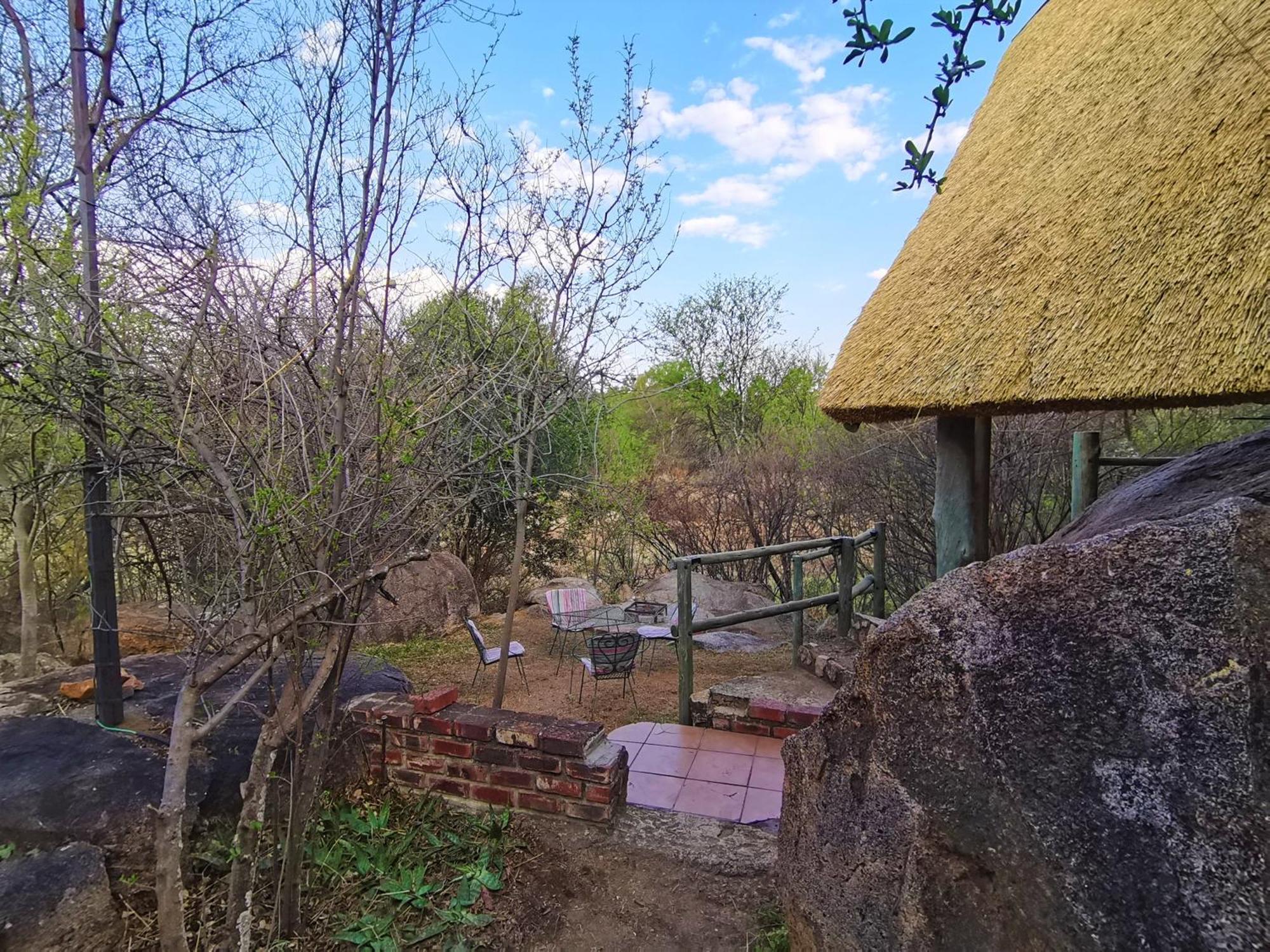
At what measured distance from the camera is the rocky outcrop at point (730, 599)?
8.28m

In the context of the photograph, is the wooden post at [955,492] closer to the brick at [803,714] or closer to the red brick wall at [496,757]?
the brick at [803,714]

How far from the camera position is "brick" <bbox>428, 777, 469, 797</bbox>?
112 inches

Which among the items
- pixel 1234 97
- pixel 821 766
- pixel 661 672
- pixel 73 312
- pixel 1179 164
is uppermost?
pixel 1234 97

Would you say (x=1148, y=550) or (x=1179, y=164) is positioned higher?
(x=1179, y=164)

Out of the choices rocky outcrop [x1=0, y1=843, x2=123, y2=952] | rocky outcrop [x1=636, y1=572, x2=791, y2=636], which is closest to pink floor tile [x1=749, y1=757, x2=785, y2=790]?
rocky outcrop [x1=0, y1=843, x2=123, y2=952]

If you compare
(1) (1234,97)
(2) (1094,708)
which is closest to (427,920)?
(2) (1094,708)

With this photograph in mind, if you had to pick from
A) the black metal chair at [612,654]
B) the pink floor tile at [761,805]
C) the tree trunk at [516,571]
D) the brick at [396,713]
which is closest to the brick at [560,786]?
the brick at [396,713]

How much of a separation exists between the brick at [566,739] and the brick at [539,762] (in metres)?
0.03

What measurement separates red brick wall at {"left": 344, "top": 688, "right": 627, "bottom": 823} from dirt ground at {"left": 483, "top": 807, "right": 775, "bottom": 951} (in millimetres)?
118

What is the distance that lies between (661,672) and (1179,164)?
576cm

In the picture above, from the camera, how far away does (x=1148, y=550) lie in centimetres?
124

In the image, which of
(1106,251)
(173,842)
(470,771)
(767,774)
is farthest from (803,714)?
(173,842)

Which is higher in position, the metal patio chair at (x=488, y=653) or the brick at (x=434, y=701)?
the brick at (x=434, y=701)

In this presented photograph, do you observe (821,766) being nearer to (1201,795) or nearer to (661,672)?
(1201,795)
